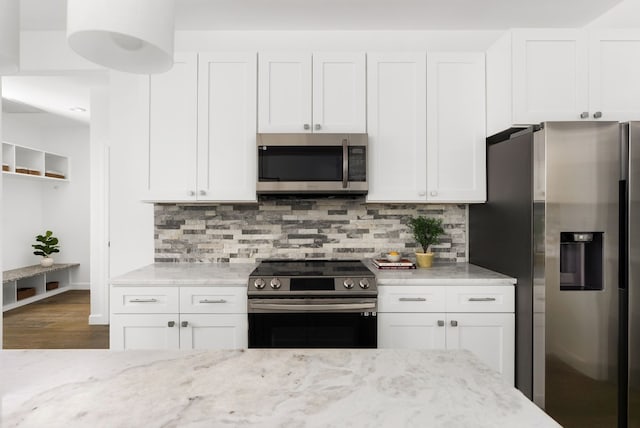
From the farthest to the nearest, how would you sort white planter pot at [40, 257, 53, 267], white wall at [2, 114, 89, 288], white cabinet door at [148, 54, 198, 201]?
white wall at [2, 114, 89, 288], white planter pot at [40, 257, 53, 267], white cabinet door at [148, 54, 198, 201]

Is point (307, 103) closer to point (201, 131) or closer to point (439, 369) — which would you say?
point (201, 131)

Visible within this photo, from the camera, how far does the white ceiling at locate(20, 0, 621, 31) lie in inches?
104

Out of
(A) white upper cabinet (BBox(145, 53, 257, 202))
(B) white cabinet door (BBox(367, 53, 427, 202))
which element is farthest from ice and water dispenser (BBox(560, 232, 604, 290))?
(A) white upper cabinet (BBox(145, 53, 257, 202))

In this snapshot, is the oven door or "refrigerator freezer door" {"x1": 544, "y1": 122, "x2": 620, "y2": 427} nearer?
"refrigerator freezer door" {"x1": 544, "y1": 122, "x2": 620, "y2": 427}

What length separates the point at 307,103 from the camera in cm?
267

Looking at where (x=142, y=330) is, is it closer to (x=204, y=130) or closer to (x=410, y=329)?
(x=204, y=130)

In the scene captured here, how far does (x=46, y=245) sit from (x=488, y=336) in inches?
259

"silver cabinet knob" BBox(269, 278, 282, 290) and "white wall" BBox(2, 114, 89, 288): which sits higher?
"white wall" BBox(2, 114, 89, 288)

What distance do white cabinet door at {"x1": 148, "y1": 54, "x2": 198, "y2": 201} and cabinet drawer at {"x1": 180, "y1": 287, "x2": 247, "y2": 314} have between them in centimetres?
69

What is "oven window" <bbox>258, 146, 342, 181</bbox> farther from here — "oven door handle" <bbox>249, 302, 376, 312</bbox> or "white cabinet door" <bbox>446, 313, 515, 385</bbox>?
"white cabinet door" <bbox>446, 313, 515, 385</bbox>

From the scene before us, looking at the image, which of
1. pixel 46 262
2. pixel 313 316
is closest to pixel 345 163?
pixel 313 316

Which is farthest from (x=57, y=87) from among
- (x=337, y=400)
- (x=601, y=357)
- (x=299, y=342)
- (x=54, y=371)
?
(x=601, y=357)

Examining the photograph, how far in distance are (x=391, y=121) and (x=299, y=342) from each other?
5.29ft

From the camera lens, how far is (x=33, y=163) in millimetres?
5914
